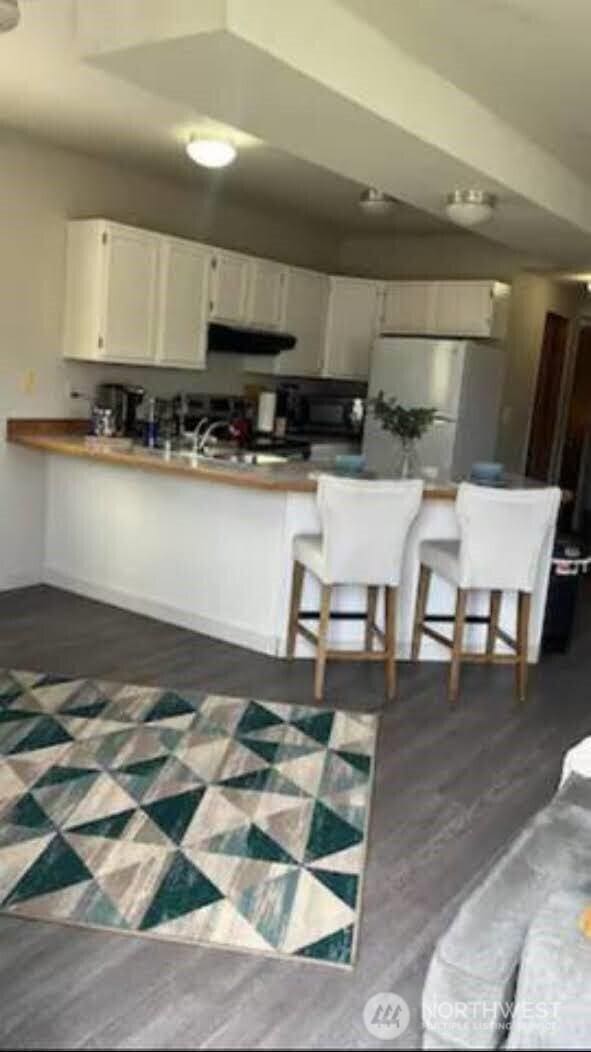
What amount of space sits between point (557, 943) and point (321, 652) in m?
2.31

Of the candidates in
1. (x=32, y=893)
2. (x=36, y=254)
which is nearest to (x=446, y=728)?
(x=32, y=893)

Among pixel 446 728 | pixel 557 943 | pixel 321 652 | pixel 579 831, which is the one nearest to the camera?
pixel 557 943

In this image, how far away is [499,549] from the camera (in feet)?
12.4

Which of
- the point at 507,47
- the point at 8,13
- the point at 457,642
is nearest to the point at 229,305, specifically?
the point at 457,642

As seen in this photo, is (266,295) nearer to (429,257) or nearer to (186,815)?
(429,257)

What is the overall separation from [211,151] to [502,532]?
2279 millimetres

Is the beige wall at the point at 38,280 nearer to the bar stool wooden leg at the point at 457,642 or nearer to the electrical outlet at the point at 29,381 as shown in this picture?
the electrical outlet at the point at 29,381

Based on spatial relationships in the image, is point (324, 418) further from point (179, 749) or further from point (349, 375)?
point (179, 749)

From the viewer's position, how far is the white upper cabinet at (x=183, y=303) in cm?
516

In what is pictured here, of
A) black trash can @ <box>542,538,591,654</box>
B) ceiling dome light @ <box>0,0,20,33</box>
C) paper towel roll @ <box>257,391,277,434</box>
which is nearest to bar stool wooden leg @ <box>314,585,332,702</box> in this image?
black trash can @ <box>542,538,591,654</box>

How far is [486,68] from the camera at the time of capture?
306cm

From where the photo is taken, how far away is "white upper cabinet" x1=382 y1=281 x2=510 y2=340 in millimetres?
6082

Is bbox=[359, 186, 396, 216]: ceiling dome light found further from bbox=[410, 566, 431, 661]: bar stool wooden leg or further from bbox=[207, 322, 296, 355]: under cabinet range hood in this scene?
bbox=[410, 566, 431, 661]: bar stool wooden leg

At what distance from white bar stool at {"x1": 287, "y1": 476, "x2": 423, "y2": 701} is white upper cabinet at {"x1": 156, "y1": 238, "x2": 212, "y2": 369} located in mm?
2052
